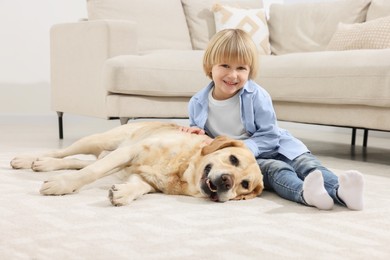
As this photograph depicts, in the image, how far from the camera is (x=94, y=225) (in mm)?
1604

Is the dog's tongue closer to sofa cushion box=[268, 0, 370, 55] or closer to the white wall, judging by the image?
sofa cushion box=[268, 0, 370, 55]

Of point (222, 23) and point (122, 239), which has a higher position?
point (222, 23)

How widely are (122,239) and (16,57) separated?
423cm

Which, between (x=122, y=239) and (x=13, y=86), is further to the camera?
(x=13, y=86)

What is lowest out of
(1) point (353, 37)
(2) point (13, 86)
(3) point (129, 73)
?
(2) point (13, 86)

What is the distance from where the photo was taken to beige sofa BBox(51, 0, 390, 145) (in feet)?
10.2

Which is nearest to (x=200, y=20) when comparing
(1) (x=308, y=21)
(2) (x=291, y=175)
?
(1) (x=308, y=21)

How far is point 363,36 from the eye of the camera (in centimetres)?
379

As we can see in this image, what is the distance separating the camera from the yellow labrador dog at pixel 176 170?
6.48ft

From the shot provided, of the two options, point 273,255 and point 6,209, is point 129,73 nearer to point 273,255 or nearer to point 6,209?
point 6,209

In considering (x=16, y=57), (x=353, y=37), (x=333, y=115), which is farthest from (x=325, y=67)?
(x=16, y=57)

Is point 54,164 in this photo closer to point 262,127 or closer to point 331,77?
point 262,127

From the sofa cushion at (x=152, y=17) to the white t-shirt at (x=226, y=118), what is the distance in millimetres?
1945

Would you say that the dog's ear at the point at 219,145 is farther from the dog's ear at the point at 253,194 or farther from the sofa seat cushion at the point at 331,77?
the sofa seat cushion at the point at 331,77
